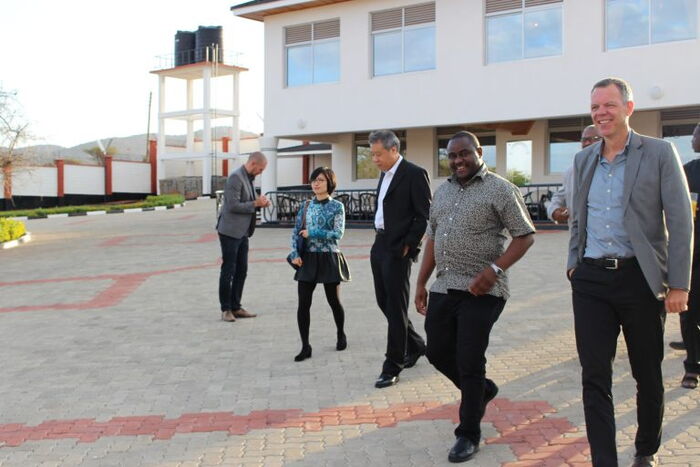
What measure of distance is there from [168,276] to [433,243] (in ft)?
29.9

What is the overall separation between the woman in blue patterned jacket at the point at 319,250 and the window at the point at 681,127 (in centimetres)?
1608

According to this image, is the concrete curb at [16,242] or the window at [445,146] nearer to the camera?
the concrete curb at [16,242]

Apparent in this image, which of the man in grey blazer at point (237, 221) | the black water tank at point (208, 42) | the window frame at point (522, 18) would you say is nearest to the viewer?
the man in grey blazer at point (237, 221)

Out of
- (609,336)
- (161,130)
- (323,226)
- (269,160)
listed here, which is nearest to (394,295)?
(323,226)

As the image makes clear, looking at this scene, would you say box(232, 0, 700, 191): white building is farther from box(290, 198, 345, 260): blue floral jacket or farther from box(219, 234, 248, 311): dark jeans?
box(290, 198, 345, 260): blue floral jacket

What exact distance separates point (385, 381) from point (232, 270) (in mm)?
3323

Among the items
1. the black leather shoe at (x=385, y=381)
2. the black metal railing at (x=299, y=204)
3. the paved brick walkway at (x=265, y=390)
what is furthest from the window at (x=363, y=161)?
the black leather shoe at (x=385, y=381)

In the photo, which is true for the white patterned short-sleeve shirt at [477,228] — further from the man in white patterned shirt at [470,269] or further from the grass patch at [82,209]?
the grass patch at [82,209]

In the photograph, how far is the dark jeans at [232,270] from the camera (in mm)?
8664

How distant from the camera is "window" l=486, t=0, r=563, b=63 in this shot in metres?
19.7

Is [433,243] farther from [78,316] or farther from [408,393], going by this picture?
[78,316]

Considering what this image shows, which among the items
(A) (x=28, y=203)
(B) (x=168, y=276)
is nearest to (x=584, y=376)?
(B) (x=168, y=276)

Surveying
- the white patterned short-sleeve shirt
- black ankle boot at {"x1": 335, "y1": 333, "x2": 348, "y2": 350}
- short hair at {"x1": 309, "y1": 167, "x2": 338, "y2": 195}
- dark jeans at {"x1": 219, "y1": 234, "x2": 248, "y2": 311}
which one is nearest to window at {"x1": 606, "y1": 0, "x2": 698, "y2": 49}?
dark jeans at {"x1": 219, "y1": 234, "x2": 248, "y2": 311}

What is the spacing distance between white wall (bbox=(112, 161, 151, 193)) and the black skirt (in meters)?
45.9
